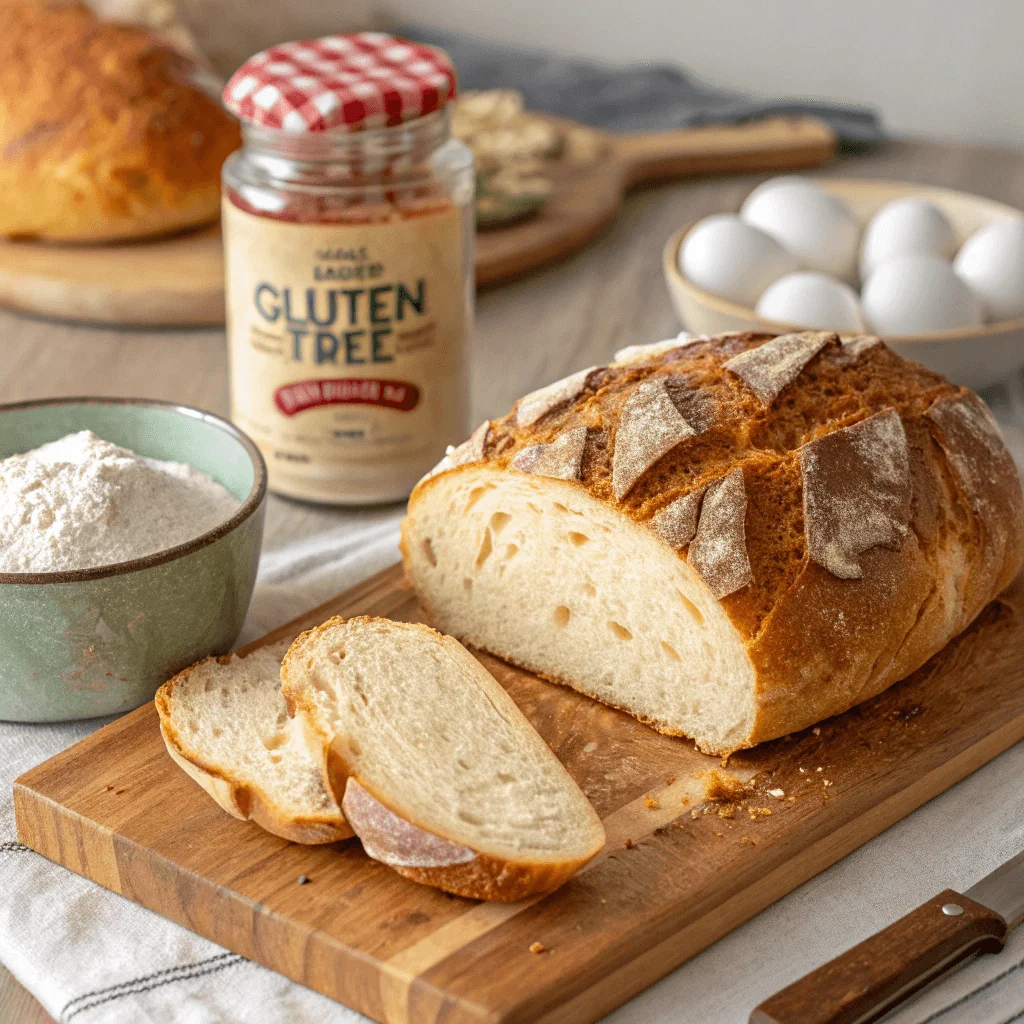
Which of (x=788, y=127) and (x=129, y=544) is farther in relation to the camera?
(x=788, y=127)

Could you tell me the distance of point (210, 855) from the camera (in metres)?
1.70

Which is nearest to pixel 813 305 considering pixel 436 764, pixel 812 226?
pixel 812 226

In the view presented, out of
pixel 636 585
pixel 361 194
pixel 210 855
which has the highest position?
pixel 361 194

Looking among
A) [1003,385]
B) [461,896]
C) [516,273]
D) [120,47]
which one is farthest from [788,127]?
[461,896]

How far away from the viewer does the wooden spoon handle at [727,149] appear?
4.21 m

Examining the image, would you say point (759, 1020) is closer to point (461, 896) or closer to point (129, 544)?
point (461, 896)

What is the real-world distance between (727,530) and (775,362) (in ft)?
1.22

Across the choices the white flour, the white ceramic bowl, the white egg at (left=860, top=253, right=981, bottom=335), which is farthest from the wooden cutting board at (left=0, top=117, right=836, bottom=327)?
the white flour

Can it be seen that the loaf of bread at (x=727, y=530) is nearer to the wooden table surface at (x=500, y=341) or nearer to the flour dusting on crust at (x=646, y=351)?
the flour dusting on crust at (x=646, y=351)

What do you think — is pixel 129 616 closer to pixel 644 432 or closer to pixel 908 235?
pixel 644 432

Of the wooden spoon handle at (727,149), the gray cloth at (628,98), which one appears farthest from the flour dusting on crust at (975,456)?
the gray cloth at (628,98)

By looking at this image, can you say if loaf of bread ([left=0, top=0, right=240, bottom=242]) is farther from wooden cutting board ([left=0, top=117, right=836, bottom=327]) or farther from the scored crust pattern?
the scored crust pattern

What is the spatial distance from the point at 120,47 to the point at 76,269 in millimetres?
574

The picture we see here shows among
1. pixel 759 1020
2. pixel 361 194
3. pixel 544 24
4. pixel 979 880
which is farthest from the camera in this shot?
pixel 544 24
